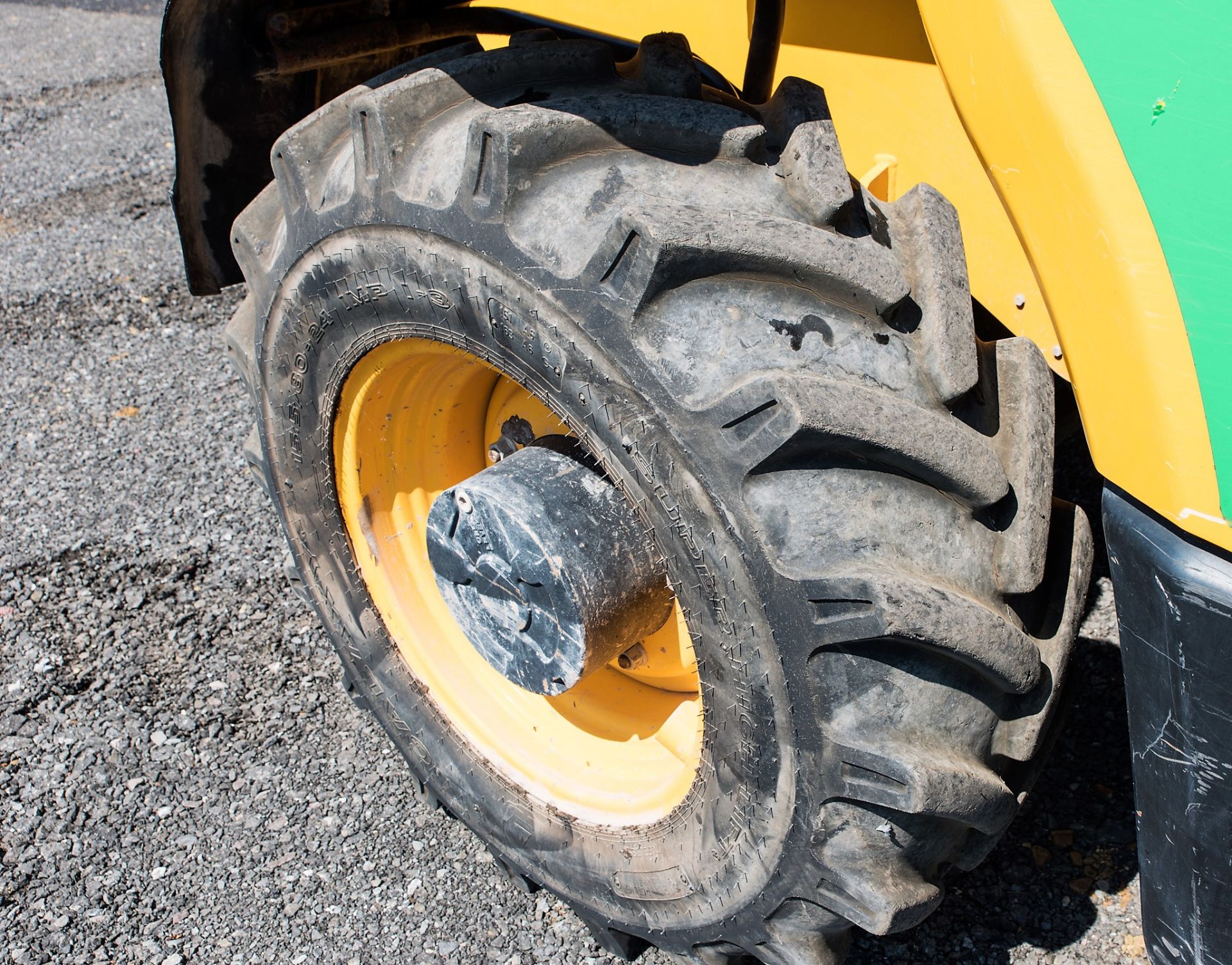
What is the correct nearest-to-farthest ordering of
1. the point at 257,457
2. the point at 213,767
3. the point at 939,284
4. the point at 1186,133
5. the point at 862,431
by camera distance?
the point at 1186,133 < the point at 862,431 < the point at 939,284 < the point at 257,457 < the point at 213,767

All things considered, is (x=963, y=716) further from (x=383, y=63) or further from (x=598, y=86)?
(x=383, y=63)

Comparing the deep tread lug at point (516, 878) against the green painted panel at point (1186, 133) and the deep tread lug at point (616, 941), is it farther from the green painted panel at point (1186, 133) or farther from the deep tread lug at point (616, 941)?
the green painted panel at point (1186, 133)

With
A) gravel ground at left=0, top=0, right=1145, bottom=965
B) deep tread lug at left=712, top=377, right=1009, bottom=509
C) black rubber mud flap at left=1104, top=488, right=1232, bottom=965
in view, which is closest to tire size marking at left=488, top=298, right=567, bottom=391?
deep tread lug at left=712, top=377, right=1009, bottom=509

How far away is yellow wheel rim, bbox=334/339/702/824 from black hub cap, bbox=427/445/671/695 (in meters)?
0.16

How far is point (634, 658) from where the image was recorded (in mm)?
1795

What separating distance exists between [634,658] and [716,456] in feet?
2.31

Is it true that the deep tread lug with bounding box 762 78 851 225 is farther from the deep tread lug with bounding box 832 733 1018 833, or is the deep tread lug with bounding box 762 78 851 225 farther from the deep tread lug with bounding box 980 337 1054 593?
the deep tread lug with bounding box 832 733 1018 833

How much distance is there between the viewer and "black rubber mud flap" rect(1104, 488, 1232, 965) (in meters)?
1.01

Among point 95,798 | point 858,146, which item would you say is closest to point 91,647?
point 95,798

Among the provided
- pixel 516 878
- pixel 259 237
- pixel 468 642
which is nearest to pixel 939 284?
pixel 468 642

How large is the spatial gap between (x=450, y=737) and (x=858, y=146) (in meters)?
1.17

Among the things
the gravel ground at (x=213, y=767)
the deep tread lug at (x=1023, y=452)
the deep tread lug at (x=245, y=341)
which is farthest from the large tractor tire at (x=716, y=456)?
the gravel ground at (x=213, y=767)

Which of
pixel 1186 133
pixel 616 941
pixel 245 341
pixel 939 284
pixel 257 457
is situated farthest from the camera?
pixel 257 457

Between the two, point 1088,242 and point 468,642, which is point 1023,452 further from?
point 468,642
